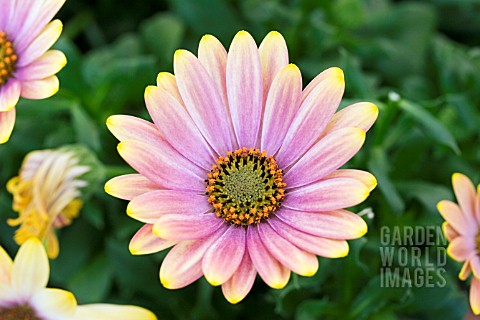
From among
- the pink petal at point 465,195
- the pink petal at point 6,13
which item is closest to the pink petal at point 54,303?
the pink petal at point 6,13

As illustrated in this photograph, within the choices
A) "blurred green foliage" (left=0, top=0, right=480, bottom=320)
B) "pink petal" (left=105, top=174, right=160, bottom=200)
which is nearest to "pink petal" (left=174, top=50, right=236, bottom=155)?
"pink petal" (left=105, top=174, right=160, bottom=200)

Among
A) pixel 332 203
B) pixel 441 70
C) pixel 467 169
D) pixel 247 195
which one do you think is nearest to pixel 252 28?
pixel 441 70

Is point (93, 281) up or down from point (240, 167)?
down

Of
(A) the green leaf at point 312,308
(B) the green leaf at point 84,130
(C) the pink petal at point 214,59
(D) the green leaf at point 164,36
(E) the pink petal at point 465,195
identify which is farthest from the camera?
(D) the green leaf at point 164,36

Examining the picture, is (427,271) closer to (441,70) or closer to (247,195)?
(247,195)

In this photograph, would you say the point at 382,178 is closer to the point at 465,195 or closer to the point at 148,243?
the point at 465,195

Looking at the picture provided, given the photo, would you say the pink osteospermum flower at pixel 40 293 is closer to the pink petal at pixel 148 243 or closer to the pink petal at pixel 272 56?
Result: the pink petal at pixel 148 243

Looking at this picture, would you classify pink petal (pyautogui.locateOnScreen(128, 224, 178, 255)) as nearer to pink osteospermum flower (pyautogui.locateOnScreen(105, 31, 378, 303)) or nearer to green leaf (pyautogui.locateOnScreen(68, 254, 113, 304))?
pink osteospermum flower (pyautogui.locateOnScreen(105, 31, 378, 303))

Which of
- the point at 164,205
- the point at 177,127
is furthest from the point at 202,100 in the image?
the point at 164,205
